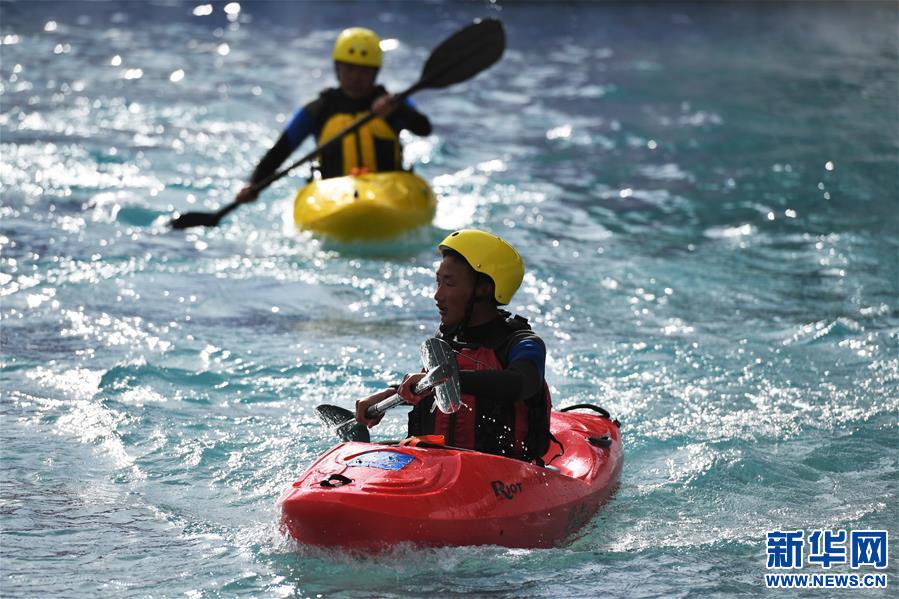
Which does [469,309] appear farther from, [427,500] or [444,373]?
[427,500]

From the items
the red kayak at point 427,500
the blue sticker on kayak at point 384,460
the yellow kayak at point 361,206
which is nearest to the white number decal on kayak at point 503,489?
the red kayak at point 427,500

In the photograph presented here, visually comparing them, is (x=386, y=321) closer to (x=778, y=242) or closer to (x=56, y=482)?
(x=56, y=482)

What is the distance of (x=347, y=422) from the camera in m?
4.67

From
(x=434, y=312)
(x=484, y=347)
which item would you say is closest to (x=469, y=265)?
(x=484, y=347)

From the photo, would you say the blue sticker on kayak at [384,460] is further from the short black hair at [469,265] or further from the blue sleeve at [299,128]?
the blue sleeve at [299,128]

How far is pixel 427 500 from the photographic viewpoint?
4039 millimetres

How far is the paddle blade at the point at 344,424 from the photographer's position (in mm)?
4641

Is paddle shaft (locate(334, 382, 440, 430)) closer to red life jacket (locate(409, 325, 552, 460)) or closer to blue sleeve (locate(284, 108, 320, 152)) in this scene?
red life jacket (locate(409, 325, 552, 460))

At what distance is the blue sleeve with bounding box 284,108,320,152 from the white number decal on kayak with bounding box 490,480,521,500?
192 inches

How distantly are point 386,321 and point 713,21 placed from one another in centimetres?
1453

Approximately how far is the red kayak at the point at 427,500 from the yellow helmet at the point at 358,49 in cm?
466

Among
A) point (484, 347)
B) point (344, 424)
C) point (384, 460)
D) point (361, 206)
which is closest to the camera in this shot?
point (384, 460)

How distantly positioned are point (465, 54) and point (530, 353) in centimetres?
477

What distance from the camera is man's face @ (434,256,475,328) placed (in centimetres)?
439
